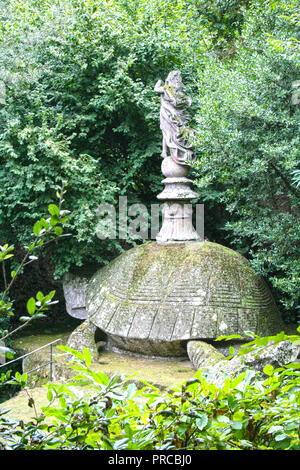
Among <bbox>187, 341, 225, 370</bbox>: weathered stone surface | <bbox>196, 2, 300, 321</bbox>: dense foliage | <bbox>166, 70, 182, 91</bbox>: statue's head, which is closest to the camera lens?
<bbox>187, 341, 225, 370</bbox>: weathered stone surface

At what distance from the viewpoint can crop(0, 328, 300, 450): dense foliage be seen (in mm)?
1610

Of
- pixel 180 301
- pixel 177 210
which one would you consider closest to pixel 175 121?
pixel 177 210

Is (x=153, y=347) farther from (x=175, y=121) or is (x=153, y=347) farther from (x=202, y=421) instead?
(x=202, y=421)

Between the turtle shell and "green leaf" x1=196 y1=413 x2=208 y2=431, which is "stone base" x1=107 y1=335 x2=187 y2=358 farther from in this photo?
"green leaf" x1=196 y1=413 x2=208 y2=431

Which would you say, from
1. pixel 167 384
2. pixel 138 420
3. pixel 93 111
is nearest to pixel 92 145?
pixel 93 111

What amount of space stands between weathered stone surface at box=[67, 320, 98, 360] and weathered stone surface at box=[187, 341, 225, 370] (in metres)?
1.40

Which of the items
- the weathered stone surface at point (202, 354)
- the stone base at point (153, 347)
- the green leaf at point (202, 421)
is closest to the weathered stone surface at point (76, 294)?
the stone base at point (153, 347)

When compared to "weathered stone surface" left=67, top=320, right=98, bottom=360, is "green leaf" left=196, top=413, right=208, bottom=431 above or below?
above

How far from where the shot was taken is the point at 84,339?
269 inches

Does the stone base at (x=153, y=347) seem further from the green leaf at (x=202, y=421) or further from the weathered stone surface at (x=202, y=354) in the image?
the green leaf at (x=202, y=421)

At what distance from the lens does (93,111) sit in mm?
8844

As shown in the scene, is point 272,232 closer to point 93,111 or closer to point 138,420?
point 93,111

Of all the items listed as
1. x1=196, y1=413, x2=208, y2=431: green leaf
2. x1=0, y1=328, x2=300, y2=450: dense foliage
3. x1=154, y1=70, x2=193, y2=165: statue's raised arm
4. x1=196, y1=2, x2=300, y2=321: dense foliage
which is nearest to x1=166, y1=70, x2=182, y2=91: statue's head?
x1=154, y1=70, x2=193, y2=165: statue's raised arm

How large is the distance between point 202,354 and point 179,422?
162 inches
